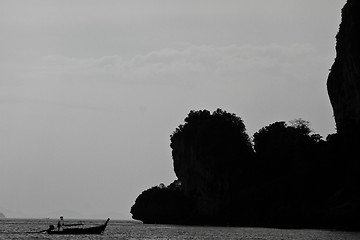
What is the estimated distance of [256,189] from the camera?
14400 cm

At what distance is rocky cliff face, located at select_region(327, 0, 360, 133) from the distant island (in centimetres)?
18

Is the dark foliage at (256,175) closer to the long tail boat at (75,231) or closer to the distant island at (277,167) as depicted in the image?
the distant island at (277,167)

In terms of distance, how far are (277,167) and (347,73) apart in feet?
99.6

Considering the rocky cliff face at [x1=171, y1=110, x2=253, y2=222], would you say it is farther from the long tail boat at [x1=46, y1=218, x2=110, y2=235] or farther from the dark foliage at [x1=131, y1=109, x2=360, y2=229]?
the long tail boat at [x1=46, y1=218, x2=110, y2=235]

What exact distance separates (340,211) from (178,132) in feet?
185

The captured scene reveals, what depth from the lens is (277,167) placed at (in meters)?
153

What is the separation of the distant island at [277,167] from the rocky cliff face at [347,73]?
178 millimetres

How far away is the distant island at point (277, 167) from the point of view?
128375 millimetres

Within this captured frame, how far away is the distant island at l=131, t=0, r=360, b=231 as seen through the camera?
128 metres

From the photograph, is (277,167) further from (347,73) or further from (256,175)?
(347,73)

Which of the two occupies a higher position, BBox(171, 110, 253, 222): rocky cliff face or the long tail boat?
BBox(171, 110, 253, 222): rocky cliff face

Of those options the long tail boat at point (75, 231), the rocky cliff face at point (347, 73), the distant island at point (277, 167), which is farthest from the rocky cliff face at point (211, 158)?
the long tail boat at point (75, 231)

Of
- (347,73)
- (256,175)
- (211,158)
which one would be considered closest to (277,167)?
(256,175)

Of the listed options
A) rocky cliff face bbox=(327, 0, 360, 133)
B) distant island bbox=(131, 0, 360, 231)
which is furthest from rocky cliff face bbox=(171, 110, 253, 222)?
rocky cliff face bbox=(327, 0, 360, 133)
